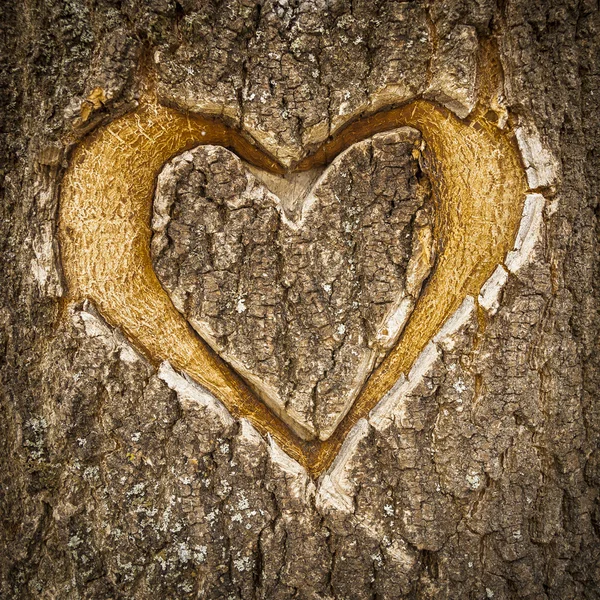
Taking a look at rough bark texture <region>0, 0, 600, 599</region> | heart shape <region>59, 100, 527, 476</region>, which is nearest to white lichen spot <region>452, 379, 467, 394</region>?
rough bark texture <region>0, 0, 600, 599</region>

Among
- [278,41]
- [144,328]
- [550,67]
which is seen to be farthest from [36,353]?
[550,67]

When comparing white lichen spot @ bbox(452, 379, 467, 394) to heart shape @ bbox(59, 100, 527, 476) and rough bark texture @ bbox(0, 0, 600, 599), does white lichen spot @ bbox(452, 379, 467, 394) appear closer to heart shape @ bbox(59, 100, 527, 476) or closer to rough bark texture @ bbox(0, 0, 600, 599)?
rough bark texture @ bbox(0, 0, 600, 599)

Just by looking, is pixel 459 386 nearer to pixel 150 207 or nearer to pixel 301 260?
pixel 301 260

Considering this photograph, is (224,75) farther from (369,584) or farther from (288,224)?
(369,584)

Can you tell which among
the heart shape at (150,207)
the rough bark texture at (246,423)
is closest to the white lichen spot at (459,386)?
the rough bark texture at (246,423)

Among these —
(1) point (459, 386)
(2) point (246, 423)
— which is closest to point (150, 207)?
(2) point (246, 423)

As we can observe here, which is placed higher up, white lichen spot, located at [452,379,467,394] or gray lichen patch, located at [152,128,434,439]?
gray lichen patch, located at [152,128,434,439]
